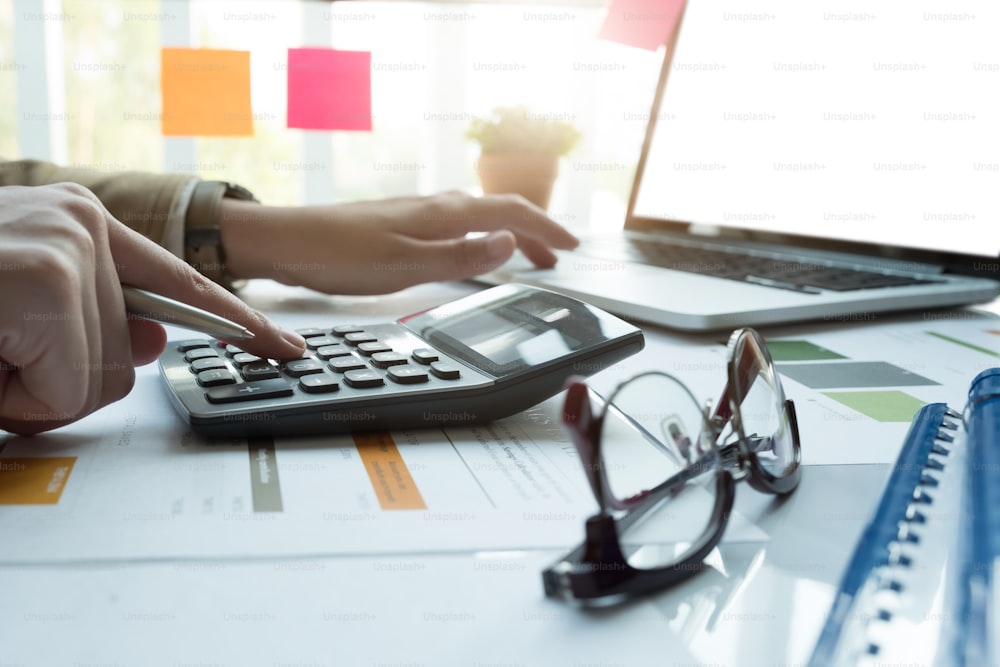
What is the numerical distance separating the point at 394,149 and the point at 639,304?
1.34 m

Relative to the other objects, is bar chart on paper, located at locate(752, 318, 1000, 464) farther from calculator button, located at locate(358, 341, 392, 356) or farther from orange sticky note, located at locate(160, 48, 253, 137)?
orange sticky note, located at locate(160, 48, 253, 137)

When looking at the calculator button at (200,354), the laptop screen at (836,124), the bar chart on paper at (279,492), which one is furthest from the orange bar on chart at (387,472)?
the laptop screen at (836,124)

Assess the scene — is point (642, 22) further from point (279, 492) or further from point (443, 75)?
point (279, 492)

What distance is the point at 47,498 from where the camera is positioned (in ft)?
1.12

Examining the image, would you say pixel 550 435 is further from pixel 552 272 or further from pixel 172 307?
pixel 552 272

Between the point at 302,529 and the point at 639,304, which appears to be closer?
the point at 302,529

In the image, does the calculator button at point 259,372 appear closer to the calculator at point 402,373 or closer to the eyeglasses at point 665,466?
the calculator at point 402,373

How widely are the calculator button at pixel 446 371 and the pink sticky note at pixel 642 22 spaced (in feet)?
2.58

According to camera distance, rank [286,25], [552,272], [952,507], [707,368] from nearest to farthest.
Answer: [952,507]
[707,368]
[552,272]
[286,25]

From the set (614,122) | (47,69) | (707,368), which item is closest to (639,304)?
(707,368)

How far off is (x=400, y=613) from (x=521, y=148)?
99 centimetres

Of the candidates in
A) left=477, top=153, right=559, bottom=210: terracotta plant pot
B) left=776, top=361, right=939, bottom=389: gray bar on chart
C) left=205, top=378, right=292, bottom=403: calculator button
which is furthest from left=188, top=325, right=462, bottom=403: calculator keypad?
left=477, top=153, right=559, bottom=210: terracotta plant pot

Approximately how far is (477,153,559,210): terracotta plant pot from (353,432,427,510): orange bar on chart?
821 millimetres

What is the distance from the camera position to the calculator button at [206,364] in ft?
1.52
